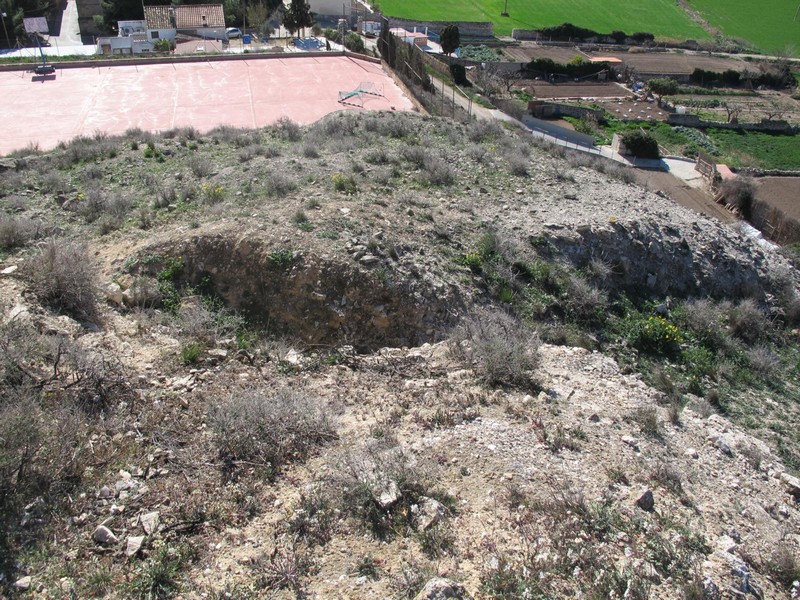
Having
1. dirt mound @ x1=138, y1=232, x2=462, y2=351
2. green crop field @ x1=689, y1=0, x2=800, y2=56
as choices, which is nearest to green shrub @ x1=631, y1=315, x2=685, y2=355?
dirt mound @ x1=138, y1=232, x2=462, y2=351

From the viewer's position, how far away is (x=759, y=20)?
70.1 metres

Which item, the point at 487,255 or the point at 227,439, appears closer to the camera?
the point at 227,439

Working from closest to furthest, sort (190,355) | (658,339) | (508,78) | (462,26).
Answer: (190,355), (658,339), (508,78), (462,26)

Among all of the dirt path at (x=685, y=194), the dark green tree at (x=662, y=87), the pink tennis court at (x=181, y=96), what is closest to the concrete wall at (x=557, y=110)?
the dark green tree at (x=662, y=87)

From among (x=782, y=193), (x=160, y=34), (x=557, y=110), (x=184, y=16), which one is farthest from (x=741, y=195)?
(x=184, y=16)

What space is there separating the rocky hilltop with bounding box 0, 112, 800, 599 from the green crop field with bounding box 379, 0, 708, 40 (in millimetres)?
52507

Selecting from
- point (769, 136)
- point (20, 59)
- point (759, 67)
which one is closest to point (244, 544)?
point (20, 59)

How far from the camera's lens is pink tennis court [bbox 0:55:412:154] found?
20.7 meters

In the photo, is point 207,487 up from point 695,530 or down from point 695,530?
up

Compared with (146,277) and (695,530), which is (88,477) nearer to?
(146,277)

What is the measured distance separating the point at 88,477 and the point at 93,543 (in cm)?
67

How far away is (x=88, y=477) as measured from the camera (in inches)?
193

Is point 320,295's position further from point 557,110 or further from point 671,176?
point 557,110

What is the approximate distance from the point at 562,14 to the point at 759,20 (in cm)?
2478
